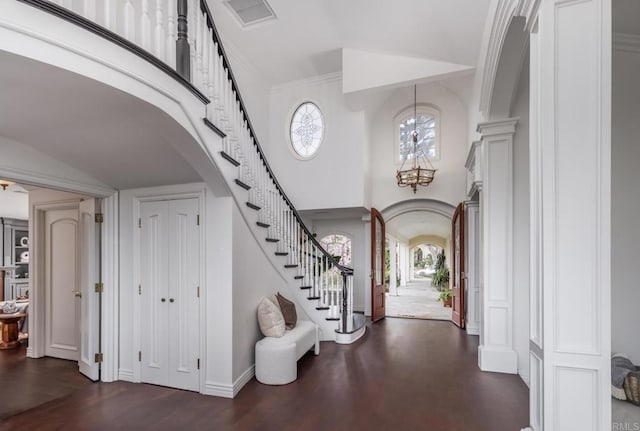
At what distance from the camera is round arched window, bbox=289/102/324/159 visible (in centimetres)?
672

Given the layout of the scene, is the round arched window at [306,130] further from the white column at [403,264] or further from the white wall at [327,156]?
the white column at [403,264]

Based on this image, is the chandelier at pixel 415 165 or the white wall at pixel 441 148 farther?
the white wall at pixel 441 148

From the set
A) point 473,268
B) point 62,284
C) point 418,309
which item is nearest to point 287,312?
point 62,284

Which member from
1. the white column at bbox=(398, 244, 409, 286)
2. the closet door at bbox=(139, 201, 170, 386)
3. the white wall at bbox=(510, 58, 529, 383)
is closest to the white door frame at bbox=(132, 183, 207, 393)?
the closet door at bbox=(139, 201, 170, 386)

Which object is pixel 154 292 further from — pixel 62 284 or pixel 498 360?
pixel 498 360

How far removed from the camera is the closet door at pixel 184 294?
3.52 metres

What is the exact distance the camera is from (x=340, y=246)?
8.42 metres

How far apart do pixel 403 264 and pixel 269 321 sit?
47.9 ft

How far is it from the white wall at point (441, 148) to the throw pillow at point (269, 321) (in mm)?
4362

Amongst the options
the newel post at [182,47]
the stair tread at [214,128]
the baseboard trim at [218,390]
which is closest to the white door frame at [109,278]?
the baseboard trim at [218,390]

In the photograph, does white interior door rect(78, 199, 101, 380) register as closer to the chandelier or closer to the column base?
the column base

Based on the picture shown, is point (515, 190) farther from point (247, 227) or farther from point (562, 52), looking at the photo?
point (247, 227)

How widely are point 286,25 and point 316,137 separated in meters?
2.25

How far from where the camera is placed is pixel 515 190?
382 cm
